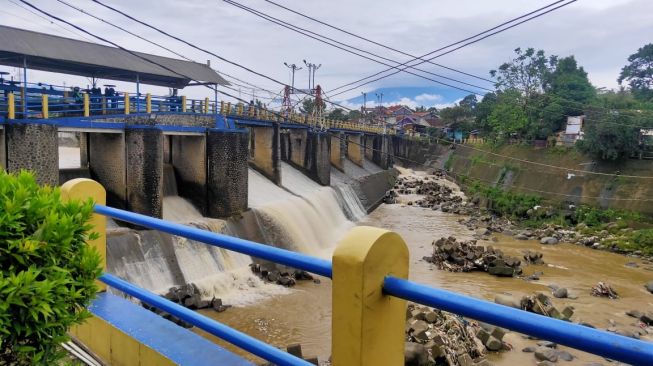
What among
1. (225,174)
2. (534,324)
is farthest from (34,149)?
(534,324)

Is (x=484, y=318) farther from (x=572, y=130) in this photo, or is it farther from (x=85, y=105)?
(x=572, y=130)

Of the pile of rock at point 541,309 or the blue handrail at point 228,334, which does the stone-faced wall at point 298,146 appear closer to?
the pile of rock at point 541,309

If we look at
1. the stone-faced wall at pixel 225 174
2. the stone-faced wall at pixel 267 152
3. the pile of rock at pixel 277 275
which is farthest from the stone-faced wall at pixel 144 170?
the stone-faced wall at pixel 267 152

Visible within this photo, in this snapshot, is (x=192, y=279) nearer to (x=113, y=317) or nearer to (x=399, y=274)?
(x=113, y=317)

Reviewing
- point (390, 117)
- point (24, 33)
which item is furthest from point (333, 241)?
point (390, 117)

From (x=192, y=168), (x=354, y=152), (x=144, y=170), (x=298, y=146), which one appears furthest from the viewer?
(x=354, y=152)

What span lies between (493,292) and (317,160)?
48.3 feet

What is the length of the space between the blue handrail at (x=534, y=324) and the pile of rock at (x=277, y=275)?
12.8 m

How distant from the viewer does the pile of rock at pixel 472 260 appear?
55.6 ft

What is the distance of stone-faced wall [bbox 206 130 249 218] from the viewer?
1584cm

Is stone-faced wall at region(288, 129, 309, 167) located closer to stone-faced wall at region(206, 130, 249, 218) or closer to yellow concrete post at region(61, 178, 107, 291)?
stone-faced wall at region(206, 130, 249, 218)

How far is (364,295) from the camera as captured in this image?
Result: 1603 mm

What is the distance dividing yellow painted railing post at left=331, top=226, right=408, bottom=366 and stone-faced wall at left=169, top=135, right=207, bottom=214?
14842mm

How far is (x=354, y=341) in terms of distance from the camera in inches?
64.8
